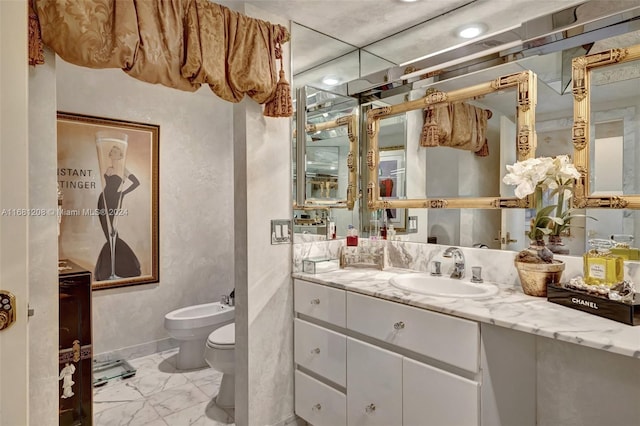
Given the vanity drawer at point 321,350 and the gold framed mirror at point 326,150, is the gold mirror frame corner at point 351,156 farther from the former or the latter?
the vanity drawer at point 321,350

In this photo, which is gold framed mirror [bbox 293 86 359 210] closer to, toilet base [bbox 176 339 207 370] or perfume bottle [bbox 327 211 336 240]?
perfume bottle [bbox 327 211 336 240]

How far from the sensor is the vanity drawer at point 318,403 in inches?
72.0

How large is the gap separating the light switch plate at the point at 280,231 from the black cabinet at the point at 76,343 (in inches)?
A: 37.8

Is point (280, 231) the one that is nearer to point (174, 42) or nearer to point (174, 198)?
point (174, 42)

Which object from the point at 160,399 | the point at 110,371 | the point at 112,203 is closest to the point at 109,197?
the point at 112,203

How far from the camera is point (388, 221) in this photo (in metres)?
2.37

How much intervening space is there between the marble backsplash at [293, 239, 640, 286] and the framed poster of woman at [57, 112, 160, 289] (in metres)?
1.63

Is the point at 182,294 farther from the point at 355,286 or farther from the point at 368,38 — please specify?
the point at 368,38

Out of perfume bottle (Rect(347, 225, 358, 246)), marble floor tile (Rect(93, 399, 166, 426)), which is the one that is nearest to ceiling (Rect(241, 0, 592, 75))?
perfume bottle (Rect(347, 225, 358, 246))

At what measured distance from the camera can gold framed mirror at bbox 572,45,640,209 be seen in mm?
1455

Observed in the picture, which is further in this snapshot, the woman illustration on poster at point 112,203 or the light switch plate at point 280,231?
the woman illustration on poster at point 112,203

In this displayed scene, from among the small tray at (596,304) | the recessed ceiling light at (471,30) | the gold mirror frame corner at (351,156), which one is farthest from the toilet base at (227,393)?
the recessed ceiling light at (471,30)

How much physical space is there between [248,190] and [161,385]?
1.73m

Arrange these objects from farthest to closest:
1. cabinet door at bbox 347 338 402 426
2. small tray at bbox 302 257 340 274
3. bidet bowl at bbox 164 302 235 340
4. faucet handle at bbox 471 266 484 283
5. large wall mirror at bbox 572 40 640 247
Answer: bidet bowl at bbox 164 302 235 340 < small tray at bbox 302 257 340 274 < faucet handle at bbox 471 266 484 283 < cabinet door at bbox 347 338 402 426 < large wall mirror at bbox 572 40 640 247
